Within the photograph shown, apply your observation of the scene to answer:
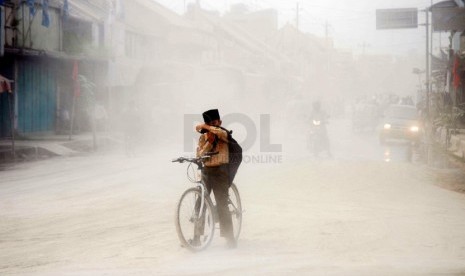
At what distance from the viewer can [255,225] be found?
8555 mm

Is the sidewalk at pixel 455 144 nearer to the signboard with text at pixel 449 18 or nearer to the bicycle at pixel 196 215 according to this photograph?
the signboard with text at pixel 449 18

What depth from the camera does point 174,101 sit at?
2816 cm

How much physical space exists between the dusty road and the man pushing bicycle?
1.54ft

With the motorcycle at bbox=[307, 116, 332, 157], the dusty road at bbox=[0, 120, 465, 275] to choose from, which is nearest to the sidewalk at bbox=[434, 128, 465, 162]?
the motorcycle at bbox=[307, 116, 332, 157]

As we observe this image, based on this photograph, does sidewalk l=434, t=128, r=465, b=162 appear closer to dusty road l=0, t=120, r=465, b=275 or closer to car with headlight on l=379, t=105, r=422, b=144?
car with headlight on l=379, t=105, r=422, b=144

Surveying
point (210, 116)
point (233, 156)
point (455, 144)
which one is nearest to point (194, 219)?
point (233, 156)

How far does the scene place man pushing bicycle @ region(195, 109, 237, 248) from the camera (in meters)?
6.91

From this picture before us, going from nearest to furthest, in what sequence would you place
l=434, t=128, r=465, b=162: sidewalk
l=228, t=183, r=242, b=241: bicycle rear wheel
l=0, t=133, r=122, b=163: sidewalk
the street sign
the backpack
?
the backpack, l=228, t=183, r=242, b=241: bicycle rear wheel, l=0, t=133, r=122, b=163: sidewalk, l=434, t=128, r=465, b=162: sidewalk, the street sign

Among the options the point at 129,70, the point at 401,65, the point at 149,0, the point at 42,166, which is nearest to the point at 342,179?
the point at 42,166

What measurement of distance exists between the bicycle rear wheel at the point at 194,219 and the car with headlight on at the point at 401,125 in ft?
64.1

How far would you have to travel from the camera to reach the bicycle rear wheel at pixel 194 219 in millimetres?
6852

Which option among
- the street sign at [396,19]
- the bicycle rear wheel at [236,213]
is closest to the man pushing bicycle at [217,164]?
the bicycle rear wheel at [236,213]

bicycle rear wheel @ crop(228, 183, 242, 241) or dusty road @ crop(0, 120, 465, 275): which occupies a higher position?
bicycle rear wheel @ crop(228, 183, 242, 241)

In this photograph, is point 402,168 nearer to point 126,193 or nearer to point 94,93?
point 126,193
